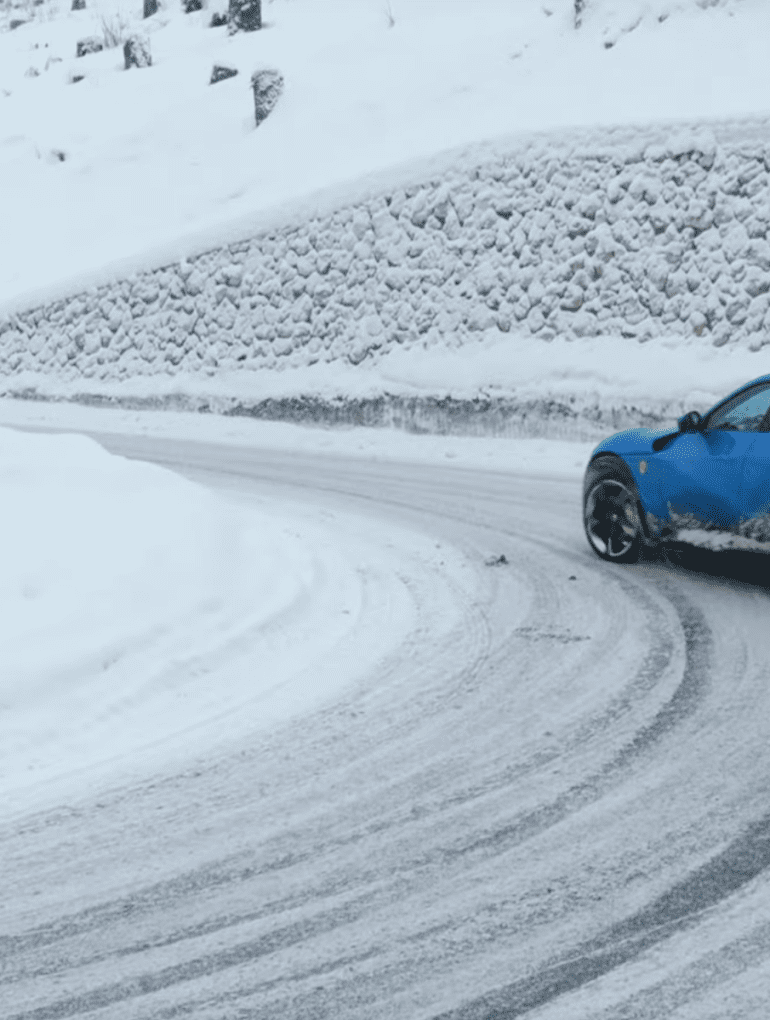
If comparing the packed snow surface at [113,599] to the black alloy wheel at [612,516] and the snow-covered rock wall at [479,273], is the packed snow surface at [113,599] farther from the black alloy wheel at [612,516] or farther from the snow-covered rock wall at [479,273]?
the snow-covered rock wall at [479,273]

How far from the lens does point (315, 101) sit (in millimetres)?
28438

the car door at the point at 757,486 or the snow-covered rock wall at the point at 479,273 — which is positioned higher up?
the snow-covered rock wall at the point at 479,273

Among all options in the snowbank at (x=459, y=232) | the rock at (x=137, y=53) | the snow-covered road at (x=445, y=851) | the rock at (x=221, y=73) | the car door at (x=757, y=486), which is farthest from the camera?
the rock at (x=137, y=53)

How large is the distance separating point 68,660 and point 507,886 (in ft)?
9.32

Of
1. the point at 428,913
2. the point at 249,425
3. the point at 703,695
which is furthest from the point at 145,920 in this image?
the point at 249,425

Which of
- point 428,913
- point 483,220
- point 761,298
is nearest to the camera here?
point 428,913

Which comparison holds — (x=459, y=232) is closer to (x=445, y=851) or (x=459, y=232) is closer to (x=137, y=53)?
(x=445, y=851)

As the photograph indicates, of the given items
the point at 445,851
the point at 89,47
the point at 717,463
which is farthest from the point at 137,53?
the point at 445,851

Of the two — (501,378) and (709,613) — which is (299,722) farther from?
(501,378)

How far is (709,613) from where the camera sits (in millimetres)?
8000

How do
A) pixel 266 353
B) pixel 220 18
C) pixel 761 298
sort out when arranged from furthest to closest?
pixel 220 18, pixel 266 353, pixel 761 298

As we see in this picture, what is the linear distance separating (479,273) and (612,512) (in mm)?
11514

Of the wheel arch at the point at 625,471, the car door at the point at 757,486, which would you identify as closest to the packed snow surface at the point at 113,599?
the wheel arch at the point at 625,471

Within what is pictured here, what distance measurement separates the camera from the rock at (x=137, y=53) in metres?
35.4
